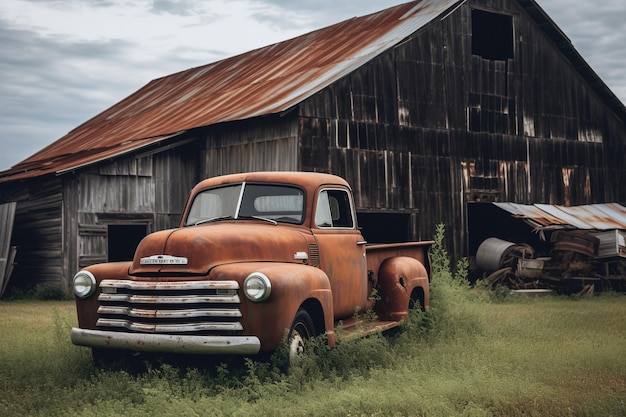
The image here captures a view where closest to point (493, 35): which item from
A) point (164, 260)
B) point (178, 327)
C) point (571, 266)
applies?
point (571, 266)

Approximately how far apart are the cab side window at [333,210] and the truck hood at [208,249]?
2.75ft

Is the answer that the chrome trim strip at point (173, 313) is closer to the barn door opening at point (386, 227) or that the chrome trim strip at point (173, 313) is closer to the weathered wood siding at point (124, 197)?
the barn door opening at point (386, 227)

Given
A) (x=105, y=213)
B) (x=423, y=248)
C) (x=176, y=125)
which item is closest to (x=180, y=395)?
(x=423, y=248)

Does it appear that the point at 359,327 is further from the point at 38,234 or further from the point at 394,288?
the point at 38,234

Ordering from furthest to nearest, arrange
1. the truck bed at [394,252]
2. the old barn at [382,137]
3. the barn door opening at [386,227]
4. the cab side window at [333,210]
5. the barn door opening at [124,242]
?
the barn door opening at [124,242], the barn door opening at [386,227], the old barn at [382,137], the truck bed at [394,252], the cab side window at [333,210]

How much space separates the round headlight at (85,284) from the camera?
8.73 m

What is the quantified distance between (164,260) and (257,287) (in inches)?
38.8

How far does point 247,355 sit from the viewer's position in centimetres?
805

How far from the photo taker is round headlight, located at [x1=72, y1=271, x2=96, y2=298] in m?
8.73

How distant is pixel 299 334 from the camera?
851 cm

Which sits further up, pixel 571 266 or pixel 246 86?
pixel 246 86

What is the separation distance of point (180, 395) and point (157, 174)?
644 inches

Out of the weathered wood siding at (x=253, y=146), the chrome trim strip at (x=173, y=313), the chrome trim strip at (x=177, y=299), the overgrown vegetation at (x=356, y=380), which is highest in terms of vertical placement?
the weathered wood siding at (x=253, y=146)

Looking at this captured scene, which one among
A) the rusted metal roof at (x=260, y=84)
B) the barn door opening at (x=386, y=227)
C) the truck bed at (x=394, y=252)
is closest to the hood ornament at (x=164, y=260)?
the truck bed at (x=394, y=252)
